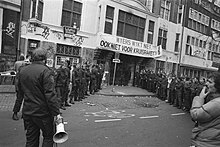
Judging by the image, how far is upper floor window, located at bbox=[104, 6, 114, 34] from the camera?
63.0 ft

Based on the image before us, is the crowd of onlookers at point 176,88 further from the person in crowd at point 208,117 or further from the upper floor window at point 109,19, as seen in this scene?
the person in crowd at point 208,117

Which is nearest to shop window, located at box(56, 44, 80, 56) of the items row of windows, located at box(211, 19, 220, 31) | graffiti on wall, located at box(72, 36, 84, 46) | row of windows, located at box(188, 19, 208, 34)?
graffiti on wall, located at box(72, 36, 84, 46)

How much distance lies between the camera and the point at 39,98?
3764 millimetres

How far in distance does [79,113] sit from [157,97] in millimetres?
9048

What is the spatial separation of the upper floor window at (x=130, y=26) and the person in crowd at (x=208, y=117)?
18.0m

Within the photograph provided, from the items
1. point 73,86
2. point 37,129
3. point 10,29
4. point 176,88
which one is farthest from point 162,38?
point 37,129

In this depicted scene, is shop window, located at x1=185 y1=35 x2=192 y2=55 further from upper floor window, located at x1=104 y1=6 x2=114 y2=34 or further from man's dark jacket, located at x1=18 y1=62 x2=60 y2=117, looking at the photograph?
man's dark jacket, located at x1=18 y1=62 x2=60 y2=117

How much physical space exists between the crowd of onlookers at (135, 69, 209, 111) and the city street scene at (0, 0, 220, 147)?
0.18 feet

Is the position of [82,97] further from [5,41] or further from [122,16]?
[122,16]

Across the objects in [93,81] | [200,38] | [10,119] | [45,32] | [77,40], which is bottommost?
[10,119]

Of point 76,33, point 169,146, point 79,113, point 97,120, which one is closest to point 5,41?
point 76,33

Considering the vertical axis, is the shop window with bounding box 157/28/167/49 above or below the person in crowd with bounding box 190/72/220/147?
above

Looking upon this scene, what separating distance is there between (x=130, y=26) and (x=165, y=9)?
682 centimetres

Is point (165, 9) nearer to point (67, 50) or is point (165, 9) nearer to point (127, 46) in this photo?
point (127, 46)
